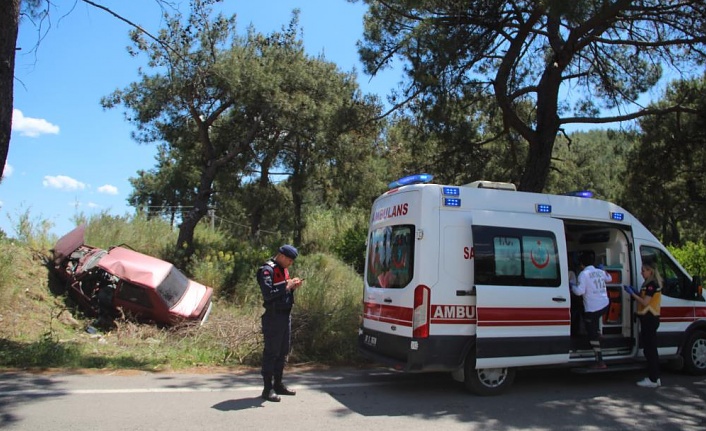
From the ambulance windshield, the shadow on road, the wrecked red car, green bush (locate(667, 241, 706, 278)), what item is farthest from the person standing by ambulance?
green bush (locate(667, 241, 706, 278))

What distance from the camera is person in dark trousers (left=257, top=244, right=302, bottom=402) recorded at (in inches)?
238

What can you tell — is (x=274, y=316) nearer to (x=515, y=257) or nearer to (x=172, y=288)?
(x=515, y=257)

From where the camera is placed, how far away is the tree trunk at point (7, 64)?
6.90 m

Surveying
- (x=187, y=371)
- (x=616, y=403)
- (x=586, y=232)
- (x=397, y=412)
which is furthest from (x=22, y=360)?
(x=586, y=232)

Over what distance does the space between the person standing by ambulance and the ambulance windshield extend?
8.74 ft

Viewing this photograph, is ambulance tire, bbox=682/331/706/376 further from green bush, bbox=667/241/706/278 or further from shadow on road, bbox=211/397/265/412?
green bush, bbox=667/241/706/278

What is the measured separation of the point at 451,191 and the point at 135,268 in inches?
261

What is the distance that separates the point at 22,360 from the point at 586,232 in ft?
28.6

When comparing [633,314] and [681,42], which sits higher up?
[681,42]

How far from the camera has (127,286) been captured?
9.71 metres

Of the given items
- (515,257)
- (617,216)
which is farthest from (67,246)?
(617,216)

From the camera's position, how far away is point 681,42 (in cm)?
1066

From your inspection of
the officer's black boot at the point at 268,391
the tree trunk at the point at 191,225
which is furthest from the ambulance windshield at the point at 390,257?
the tree trunk at the point at 191,225

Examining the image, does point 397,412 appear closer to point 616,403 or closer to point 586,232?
point 616,403
